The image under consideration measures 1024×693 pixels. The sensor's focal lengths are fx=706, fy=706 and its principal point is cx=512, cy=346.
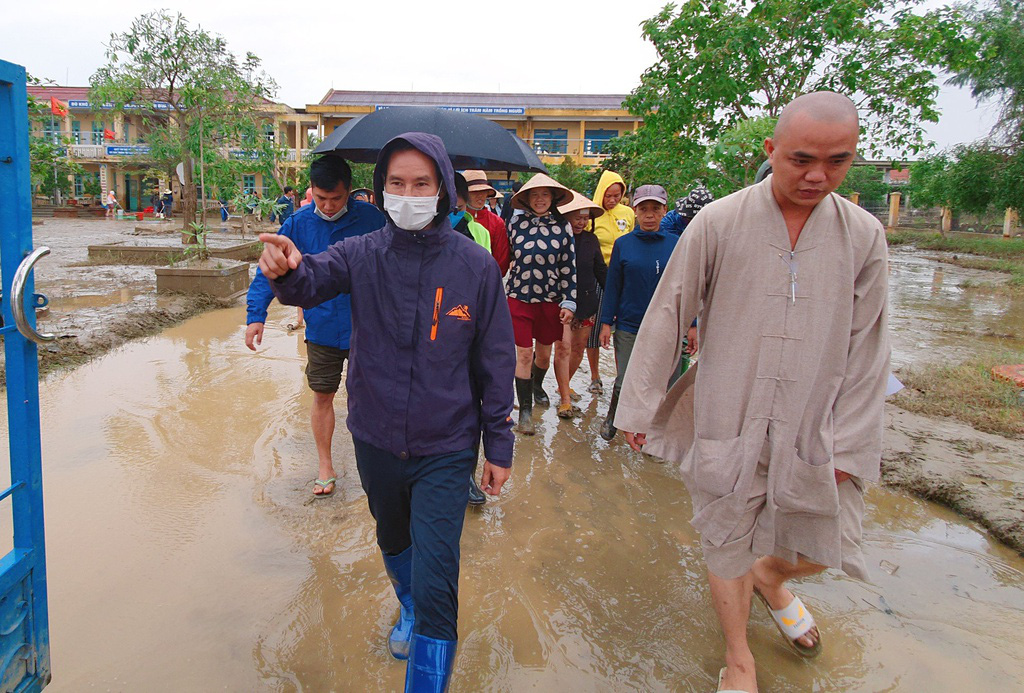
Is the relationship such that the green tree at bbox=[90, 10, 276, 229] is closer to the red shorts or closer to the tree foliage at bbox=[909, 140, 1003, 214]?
the red shorts

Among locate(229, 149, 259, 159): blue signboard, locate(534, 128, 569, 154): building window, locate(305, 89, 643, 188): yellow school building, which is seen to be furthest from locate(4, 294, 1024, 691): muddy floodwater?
locate(534, 128, 569, 154): building window

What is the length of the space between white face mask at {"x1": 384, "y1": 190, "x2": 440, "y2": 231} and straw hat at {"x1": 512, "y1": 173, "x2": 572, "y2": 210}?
2776 millimetres

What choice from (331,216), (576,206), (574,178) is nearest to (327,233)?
(331,216)

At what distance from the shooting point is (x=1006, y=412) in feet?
17.9

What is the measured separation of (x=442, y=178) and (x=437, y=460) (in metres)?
0.89

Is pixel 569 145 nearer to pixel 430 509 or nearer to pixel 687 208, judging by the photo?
pixel 687 208

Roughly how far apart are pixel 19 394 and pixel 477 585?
1.96 meters

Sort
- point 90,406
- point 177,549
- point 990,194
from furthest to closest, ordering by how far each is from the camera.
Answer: point 990,194
point 90,406
point 177,549

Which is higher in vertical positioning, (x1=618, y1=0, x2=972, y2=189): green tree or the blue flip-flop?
(x1=618, y1=0, x2=972, y2=189): green tree

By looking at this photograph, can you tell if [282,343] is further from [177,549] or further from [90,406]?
[177,549]

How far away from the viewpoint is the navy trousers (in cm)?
215

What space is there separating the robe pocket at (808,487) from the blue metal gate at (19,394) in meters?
2.13

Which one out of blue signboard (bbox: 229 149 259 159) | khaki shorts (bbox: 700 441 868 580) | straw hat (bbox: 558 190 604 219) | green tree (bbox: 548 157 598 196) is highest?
green tree (bbox: 548 157 598 196)

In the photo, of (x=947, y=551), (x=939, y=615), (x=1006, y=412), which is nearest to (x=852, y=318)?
(x=939, y=615)
